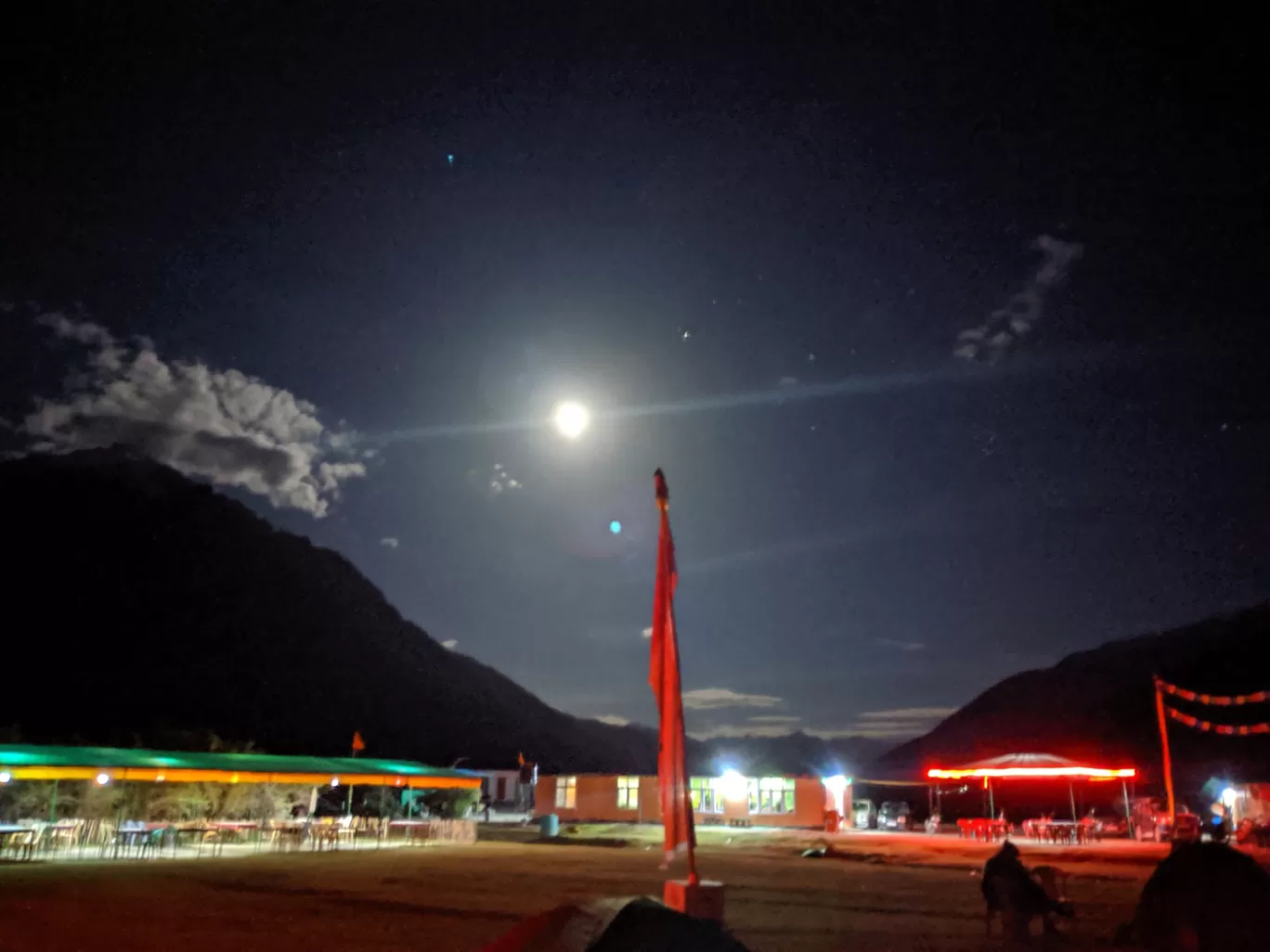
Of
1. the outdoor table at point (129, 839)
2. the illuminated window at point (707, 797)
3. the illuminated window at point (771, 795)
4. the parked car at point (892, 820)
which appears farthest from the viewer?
the illuminated window at point (707, 797)

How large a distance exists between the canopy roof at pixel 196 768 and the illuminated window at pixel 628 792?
942cm

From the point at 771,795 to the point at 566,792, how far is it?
9.54m

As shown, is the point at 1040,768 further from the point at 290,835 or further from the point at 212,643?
the point at 212,643

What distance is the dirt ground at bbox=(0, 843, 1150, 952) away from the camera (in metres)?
9.85

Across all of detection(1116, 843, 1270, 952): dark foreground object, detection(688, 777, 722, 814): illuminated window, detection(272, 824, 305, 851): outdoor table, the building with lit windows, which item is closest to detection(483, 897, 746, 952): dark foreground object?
detection(1116, 843, 1270, 952): dark foreground object

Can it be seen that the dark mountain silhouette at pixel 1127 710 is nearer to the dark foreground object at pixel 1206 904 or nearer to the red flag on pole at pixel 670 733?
the dark foreground object at pixel 1206 904

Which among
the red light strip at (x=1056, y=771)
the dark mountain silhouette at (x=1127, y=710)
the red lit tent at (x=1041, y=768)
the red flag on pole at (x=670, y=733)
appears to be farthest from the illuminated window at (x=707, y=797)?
the red flag on pole at (x=670, y=733)

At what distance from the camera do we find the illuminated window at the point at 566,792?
41.0 metres

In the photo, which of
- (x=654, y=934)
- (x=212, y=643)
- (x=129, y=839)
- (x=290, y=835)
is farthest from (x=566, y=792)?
(x=212, y=643)

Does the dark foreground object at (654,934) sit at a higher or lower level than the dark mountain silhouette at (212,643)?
lower

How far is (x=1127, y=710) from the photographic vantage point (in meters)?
74.5

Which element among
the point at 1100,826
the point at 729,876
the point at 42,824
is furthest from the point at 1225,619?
the point at 42,824

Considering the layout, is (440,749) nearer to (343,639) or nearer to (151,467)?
(343,639)

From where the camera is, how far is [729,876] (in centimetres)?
1708
